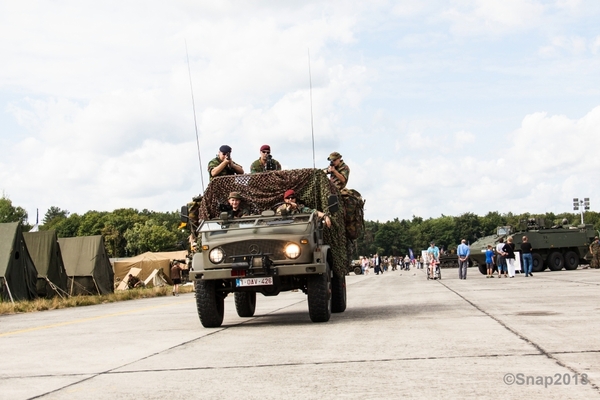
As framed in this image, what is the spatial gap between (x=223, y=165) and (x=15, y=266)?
15716 millimetres

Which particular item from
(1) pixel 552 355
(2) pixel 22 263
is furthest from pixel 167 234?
(1) pixel 552 355

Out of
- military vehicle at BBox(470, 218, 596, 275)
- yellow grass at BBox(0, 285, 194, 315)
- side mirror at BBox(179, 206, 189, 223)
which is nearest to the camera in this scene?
side mirror at BBox(179, 206, 189, 223)

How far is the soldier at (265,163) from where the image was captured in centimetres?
1411

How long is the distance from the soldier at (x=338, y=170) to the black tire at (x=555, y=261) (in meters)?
29.1

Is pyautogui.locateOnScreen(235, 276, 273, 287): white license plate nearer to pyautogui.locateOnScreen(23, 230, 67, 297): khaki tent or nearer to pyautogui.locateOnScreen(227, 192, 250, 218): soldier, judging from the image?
pyautogui.locateOnScreen(227, 192, 250, 218): soldier

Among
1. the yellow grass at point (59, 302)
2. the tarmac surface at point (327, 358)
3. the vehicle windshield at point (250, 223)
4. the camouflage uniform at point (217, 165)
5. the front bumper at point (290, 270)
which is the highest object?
the camouflage uniform at point (217, 165)

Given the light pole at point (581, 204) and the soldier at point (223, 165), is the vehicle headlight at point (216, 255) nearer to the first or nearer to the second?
the soldier at point (223, 165)

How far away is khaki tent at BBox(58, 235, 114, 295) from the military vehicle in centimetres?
1874

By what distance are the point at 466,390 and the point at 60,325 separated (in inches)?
428

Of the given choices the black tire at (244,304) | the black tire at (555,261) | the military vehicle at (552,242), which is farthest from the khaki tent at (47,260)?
the black tire at (555,261)

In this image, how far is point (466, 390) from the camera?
5.61 metres

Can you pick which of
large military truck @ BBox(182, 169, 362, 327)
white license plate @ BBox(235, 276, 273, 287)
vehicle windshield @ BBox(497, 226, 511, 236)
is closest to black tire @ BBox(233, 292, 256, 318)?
large military truck @ BBox(182, 169, 362, 327)

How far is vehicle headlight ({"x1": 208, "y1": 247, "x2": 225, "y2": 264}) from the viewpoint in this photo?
38.6ft

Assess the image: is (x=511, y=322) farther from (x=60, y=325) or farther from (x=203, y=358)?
(x=60, y=325)
